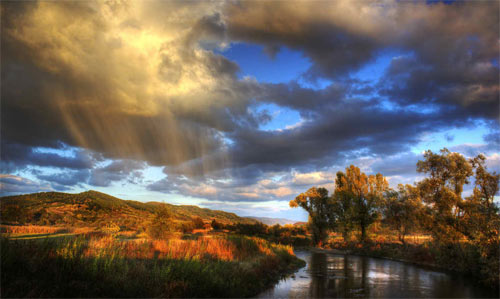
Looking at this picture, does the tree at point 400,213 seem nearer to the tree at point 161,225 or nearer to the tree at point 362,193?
the tree at point 362,193

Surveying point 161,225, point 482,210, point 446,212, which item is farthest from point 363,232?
point 161,225

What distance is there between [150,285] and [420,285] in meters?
19.2

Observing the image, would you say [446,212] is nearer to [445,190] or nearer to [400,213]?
[445,190]

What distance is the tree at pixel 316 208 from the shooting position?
66.8 metres

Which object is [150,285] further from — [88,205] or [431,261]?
[88,205]

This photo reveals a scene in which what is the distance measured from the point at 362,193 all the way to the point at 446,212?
2977 centimetres

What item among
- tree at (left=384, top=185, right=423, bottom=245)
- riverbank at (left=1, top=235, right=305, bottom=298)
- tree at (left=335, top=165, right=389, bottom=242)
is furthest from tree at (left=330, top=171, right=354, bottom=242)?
riverbank at (left=1, top=235, right=305, bottom=298)

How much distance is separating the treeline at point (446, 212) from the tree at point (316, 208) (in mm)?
6832

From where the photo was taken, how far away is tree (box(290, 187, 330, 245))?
66750 mm

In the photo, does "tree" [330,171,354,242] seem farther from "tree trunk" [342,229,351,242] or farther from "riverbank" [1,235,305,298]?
"riverbank" [1,235,305,298]

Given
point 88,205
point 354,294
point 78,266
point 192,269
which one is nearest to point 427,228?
point 354,294

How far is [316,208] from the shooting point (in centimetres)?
6888

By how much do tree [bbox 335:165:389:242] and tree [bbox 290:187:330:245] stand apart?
14.5 feet

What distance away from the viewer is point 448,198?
1219 inches
